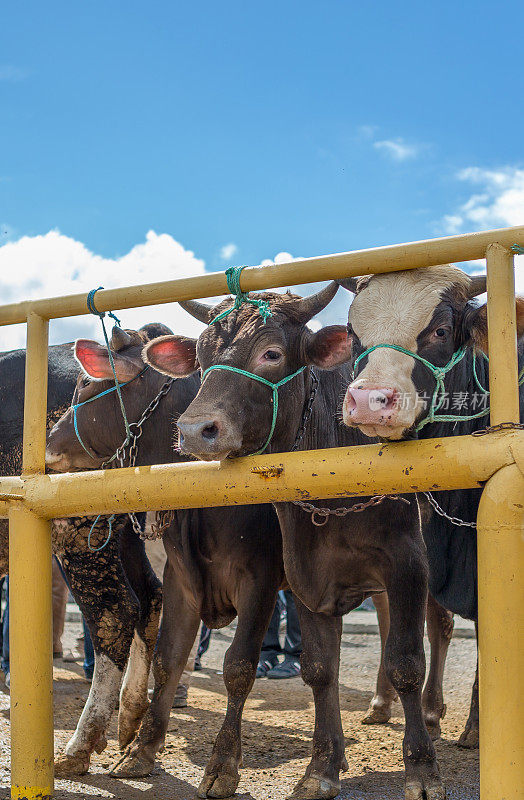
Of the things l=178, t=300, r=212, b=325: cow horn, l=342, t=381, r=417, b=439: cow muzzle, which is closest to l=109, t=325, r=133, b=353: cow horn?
l=178, t=300, r=212, b=325: cow horn

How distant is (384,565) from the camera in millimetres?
4160

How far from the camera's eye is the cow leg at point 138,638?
16.6 feet

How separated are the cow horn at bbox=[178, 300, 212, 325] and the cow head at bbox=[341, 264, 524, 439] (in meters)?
0.83

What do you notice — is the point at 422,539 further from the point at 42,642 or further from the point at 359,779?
the point at 42,642

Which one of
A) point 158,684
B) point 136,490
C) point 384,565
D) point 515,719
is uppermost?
point 136,490


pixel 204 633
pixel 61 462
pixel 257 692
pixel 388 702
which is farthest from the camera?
pixel 204 633

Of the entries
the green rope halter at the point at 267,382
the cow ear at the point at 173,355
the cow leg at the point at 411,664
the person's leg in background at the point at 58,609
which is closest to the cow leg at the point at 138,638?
the cow leg at the point at 411,664

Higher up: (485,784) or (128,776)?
(485,784)

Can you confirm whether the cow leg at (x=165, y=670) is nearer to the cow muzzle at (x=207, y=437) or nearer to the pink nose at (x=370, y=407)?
the cow muzzle at (x=207, y=437)

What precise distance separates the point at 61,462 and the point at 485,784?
11.1 ft

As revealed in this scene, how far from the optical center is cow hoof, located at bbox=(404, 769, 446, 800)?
3.72 m

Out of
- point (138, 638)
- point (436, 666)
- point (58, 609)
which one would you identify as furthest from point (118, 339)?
point (58, 609)

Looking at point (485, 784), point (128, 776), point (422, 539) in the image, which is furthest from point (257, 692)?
point (485, 784)

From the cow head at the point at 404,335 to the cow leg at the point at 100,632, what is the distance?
8.59 ft
